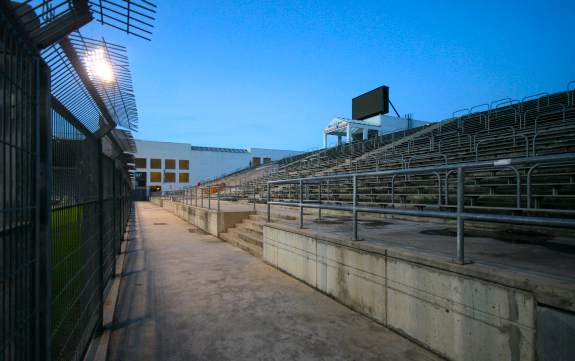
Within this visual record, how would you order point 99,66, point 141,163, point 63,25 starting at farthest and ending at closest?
1. point 141,163
2. point 99,66
3. point 63,25

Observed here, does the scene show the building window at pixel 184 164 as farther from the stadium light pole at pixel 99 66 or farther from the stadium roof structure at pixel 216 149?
the stadium light pole at pixel 99 66

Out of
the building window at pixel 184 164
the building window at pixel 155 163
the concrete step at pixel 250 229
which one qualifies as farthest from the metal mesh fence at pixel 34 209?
the building window at pixel 184 164

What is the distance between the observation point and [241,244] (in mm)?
8578

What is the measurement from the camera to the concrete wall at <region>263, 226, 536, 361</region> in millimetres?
2423

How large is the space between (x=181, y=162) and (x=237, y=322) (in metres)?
59.9

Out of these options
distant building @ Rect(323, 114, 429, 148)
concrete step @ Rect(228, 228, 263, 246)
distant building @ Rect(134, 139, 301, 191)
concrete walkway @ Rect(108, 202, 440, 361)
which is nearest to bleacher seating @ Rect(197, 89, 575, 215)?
concrete step @ Rect(228, 228, 263, 246)

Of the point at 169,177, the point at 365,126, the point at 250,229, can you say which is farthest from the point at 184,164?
the point at 250,229

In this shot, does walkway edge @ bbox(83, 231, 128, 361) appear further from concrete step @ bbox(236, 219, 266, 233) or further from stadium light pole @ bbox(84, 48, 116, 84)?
concrete step @ bbox(236, 219, 266, 233)

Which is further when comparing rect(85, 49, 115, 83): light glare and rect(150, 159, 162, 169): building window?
rect(150, 159, 162, 169): building window

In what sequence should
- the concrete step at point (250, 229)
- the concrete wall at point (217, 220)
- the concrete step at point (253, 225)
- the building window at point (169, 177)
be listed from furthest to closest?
the building window at point (169, 177) < the concrete wall at point (217, 220) < the concrete step at point (253, 225) < the concrete step at point (250, 229)

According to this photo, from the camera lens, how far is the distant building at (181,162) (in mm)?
56719

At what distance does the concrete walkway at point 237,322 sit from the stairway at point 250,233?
155cm

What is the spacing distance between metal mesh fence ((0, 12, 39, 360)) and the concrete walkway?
5.37 ft

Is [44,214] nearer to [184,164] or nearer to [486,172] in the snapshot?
[486,172]
